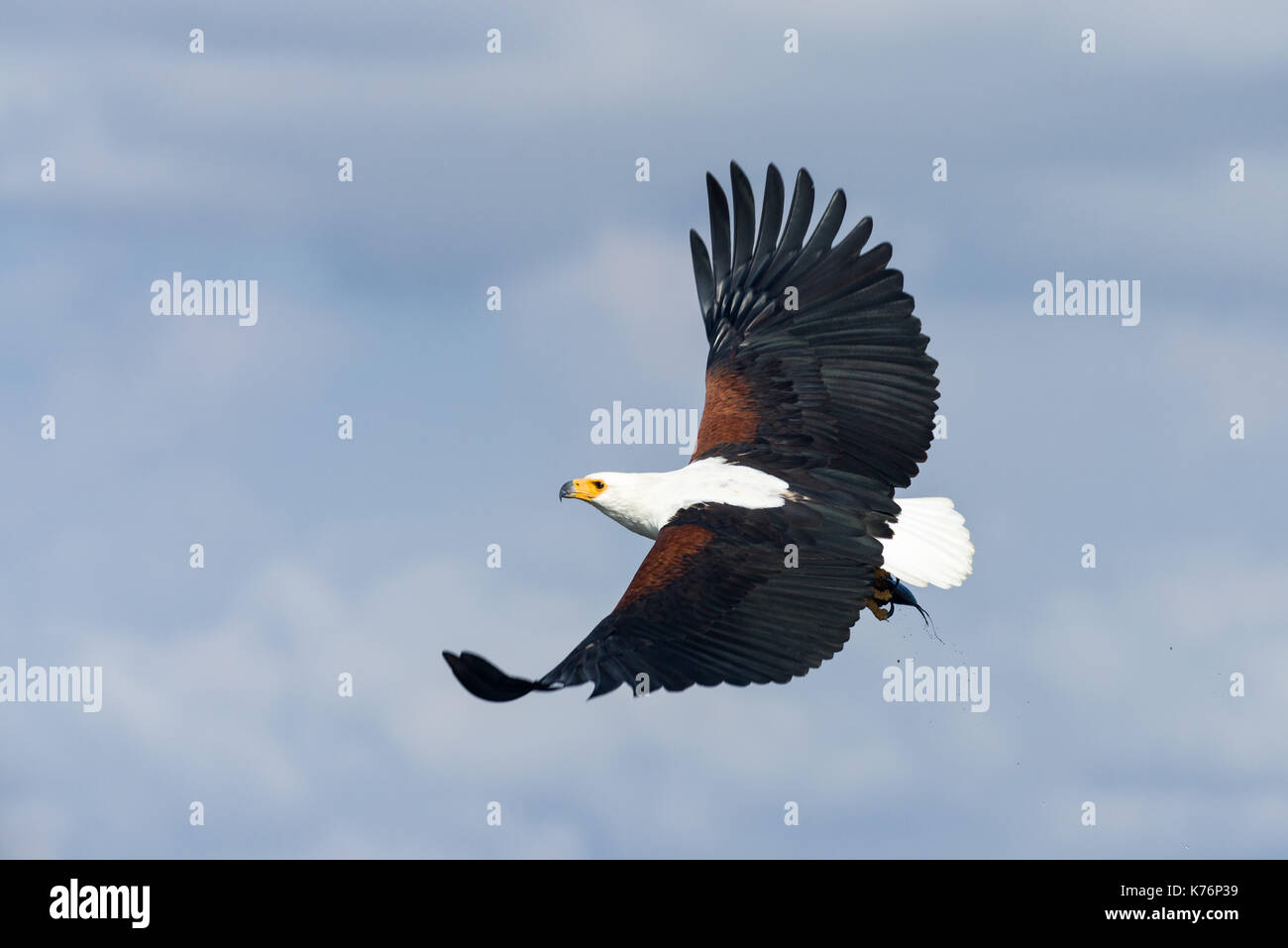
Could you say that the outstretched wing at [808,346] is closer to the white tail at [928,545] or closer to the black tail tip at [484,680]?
the white tail at [928,545]

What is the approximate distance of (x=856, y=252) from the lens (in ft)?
58.4

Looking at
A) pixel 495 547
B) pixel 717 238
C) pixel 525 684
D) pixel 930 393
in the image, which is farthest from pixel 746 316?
pixel 525 684

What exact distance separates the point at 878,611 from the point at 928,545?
34.1 inches

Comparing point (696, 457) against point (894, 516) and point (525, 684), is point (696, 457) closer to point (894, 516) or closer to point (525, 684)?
point (894, 516)

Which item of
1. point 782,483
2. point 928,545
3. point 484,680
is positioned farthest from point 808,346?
point 484,680

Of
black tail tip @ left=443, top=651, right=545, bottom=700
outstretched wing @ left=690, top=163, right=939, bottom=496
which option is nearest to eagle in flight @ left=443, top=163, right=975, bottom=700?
outstretched wing @ left=690, top=163, right=939, bottom=496

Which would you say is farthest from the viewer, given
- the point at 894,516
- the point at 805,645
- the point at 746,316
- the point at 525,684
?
the point at 746,316

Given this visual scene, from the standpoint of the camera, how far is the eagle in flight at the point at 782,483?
1516cm

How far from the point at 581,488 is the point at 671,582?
2.47 meters

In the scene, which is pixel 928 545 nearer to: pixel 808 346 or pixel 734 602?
pixel 808 346

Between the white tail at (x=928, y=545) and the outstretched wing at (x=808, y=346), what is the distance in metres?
0.31

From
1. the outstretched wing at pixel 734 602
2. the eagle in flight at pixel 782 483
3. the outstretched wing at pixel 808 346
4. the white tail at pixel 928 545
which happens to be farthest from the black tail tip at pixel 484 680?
the outstretched wing at pixel 808 346

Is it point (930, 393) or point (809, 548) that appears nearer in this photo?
point (809, 548)

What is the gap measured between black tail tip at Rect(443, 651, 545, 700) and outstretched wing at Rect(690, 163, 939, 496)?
454 centimetres
